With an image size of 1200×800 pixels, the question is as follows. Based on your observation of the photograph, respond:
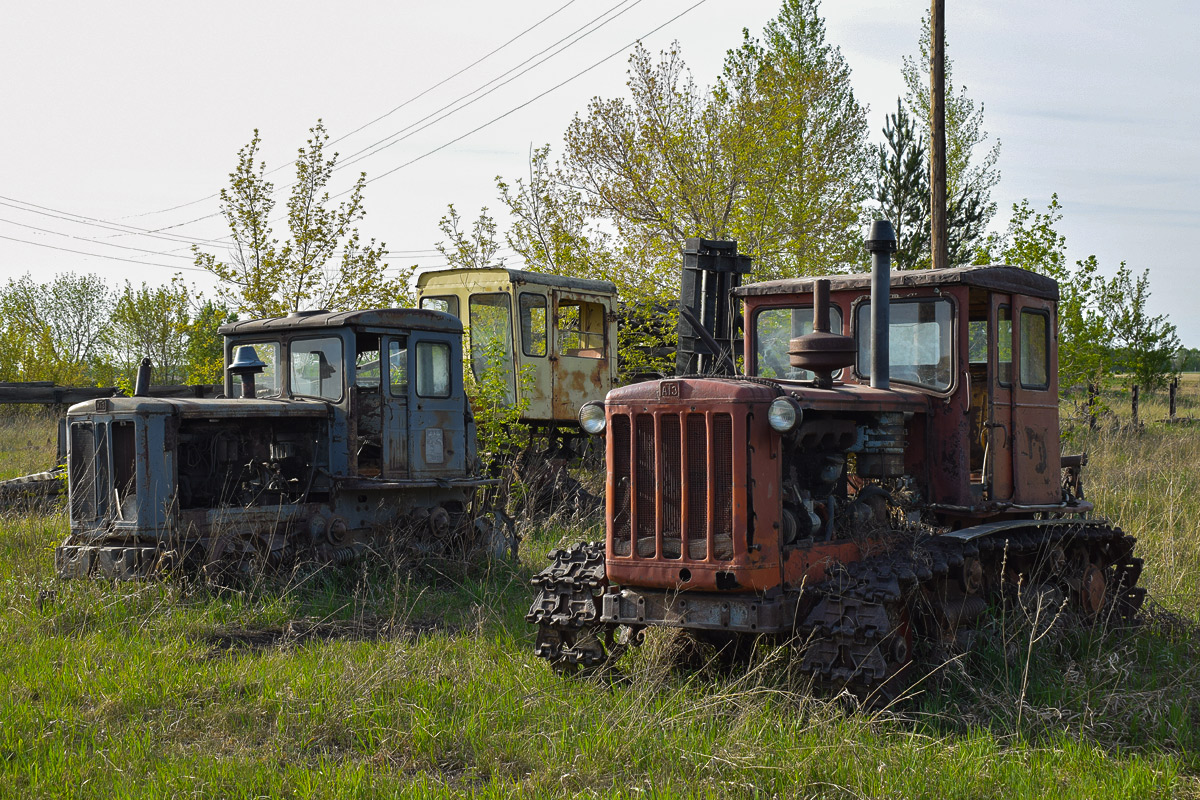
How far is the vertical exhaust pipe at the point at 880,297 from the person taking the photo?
6.23m

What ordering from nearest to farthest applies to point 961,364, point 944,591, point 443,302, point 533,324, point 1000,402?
1. point 944,591
2. point 961,364
3. point 1000,402
4. point 533,324
5. point 443,302

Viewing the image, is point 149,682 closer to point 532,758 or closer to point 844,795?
point 532,758

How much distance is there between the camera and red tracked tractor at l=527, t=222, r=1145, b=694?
5.36 meters

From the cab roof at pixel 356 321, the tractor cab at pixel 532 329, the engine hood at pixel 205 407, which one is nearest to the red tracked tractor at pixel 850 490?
the cab roof at pixel 356 321

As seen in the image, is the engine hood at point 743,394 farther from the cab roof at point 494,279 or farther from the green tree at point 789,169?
the green tree at point 789,169

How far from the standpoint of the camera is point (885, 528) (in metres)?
6.20

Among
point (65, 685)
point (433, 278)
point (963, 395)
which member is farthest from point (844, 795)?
point (433, 278)

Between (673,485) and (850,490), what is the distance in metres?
1.58

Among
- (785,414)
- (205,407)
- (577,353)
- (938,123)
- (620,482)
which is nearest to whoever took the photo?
(785,414)

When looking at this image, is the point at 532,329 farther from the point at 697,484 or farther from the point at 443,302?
the point at 697,484

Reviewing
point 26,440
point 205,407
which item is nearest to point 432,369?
point 205,407

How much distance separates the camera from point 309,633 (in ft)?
23.9

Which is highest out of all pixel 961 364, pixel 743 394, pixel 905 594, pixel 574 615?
pixel 961 364

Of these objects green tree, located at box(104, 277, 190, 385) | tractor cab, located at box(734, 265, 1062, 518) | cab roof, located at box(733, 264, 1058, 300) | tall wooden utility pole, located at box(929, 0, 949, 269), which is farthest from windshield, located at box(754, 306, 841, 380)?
green tree, located at box(104, 277, 190, 385)
